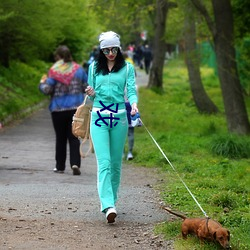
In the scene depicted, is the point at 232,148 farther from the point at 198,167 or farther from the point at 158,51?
the point at 158,51

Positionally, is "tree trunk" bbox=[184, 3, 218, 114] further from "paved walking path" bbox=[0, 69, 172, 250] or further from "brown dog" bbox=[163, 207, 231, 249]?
"brown dog" bbox=[163, 207, 231, 249]

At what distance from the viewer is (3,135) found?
661 inches

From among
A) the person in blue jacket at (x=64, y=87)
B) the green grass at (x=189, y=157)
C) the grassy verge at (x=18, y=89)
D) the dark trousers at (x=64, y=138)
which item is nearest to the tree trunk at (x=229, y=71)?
the green grass at (x=189, y=157)

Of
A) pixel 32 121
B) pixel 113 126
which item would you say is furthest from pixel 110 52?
pixel 32 121

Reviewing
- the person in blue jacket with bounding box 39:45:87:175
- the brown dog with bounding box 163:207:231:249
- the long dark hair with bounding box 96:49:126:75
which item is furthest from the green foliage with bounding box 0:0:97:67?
the brown dog with bounding box 163:207:231:249

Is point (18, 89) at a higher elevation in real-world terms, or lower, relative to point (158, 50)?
lower

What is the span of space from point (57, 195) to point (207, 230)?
10.4 feet

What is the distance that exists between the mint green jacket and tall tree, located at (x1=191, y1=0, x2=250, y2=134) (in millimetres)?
8827

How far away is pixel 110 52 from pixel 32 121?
13.2 m

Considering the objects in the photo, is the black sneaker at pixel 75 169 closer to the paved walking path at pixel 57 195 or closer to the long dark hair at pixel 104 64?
the paved walking path at pixel 57 195

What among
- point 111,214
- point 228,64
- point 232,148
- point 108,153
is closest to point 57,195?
point 108,153

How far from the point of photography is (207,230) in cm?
623

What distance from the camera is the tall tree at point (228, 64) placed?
53.3ft

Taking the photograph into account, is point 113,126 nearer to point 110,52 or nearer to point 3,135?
point 110,52
